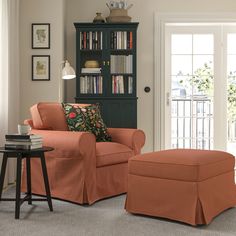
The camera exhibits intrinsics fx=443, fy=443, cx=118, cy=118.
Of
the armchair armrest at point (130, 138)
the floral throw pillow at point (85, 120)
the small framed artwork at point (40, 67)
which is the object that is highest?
the small framed artwork at point (40, 67)

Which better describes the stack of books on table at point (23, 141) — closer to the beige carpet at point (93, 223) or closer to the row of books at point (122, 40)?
the beige carpet at point (93, 223)

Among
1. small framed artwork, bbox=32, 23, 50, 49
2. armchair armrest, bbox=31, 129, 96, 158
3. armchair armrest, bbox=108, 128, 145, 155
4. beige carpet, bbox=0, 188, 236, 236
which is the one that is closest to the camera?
beige carpet, bbox=0, 188, 236, 236

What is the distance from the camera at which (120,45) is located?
555 cm

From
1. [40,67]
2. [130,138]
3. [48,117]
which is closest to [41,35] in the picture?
[40,67]

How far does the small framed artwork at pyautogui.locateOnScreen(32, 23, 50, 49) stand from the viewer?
5371 millimetres

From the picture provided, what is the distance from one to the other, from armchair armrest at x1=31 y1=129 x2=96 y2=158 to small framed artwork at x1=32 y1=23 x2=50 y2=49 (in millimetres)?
1814

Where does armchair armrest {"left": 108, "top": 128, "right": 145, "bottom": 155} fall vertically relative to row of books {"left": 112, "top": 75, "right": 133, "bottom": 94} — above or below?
below

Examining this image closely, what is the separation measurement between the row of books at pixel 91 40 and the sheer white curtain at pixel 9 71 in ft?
2.78

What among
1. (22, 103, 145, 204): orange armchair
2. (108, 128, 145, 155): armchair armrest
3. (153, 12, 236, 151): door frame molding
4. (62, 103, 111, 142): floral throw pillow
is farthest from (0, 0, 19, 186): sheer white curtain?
(153, 12, 236, 151): door frame molding

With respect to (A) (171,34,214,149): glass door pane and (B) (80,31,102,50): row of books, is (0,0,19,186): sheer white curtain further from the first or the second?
(A) (171,34,214,149): glass door pane

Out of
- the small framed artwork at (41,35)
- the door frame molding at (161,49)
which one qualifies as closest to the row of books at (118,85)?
the door frame molding at (161,49)

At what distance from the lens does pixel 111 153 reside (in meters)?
3.95

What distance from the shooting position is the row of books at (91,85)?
5547 mm

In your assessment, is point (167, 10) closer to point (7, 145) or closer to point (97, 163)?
point (97, 163)
